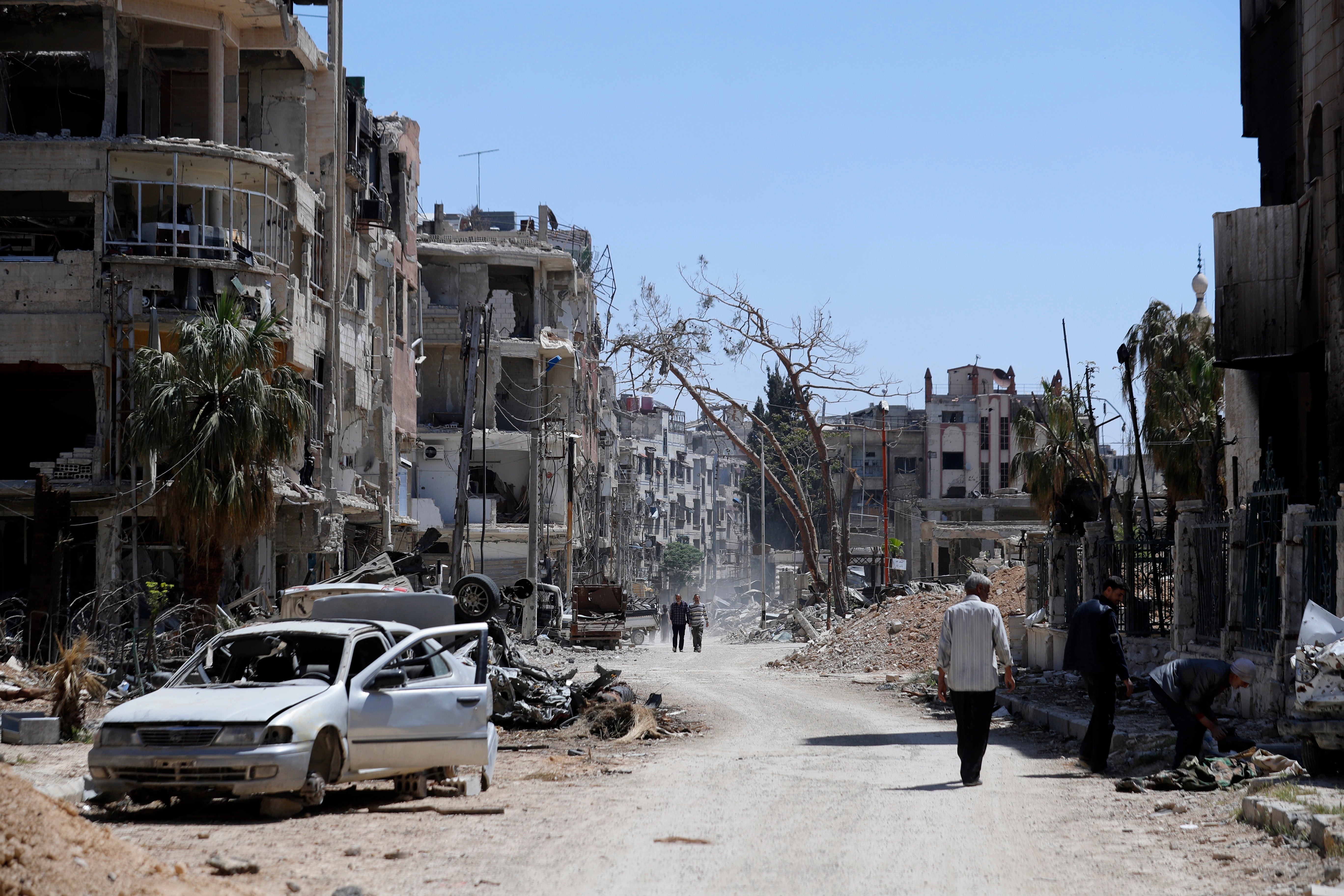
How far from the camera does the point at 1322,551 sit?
14.6m

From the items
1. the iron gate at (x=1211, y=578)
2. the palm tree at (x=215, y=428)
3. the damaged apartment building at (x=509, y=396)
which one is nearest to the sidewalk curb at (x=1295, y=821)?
the iron gate at (x=1211, y=578)

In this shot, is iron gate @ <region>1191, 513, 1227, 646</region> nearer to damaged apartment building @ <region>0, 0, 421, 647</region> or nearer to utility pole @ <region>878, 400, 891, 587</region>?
damaged apartment building @ <region>0, 0, 421, 647</region>

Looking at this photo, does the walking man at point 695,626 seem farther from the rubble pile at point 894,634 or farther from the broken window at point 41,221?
the broken window at point 41,221

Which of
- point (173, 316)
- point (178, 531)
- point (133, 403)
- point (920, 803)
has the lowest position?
point (920, 803)

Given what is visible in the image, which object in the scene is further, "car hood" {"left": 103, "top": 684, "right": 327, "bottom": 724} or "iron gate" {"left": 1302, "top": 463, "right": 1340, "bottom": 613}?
"iron gate" {"left": 1302, "top": 463, "right": 1340, "bottom": 613}

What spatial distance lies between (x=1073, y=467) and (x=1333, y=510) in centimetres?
3132

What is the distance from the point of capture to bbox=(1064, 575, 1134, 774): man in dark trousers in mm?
13172

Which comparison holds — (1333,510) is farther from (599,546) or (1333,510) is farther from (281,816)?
(599,546)

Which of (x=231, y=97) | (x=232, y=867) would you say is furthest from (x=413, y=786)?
(x=231, y=97)

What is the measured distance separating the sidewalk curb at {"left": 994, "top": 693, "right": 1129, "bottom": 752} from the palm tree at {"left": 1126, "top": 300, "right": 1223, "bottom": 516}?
48.9ft

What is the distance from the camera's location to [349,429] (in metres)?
40.3

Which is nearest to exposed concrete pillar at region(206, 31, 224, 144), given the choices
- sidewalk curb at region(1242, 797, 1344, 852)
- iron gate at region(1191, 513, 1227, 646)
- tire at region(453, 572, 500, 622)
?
tire at region(453, 572, 500, 622)

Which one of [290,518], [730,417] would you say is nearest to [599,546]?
[730,417]

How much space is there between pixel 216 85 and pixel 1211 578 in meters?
24.3
